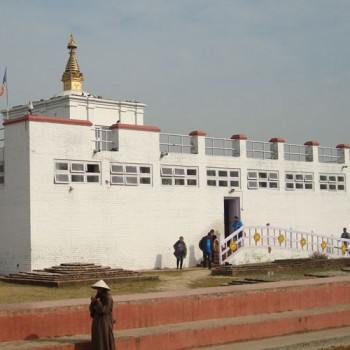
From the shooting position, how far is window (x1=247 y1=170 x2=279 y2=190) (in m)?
33.9

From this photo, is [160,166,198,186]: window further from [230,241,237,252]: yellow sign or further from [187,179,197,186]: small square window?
[230,241,237,252]: yellow sign

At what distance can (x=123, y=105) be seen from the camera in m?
36.5

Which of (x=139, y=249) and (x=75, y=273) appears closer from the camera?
(x=75, y=273)

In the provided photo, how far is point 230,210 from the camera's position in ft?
111

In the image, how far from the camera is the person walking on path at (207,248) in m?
30.1

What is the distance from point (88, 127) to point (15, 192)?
3.37 meters

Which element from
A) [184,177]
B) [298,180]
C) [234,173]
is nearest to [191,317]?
[184,177]

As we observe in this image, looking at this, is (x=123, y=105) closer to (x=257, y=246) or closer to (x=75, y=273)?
(x=257, y=246)

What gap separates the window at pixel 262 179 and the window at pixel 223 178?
71cm

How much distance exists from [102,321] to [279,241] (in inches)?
845

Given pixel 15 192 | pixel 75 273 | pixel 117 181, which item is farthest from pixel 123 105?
pixel 75 273

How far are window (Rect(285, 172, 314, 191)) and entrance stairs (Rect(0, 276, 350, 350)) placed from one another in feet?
53.3

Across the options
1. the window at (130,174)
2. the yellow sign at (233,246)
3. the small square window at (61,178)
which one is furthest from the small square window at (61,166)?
the yellow sign at (233,246)

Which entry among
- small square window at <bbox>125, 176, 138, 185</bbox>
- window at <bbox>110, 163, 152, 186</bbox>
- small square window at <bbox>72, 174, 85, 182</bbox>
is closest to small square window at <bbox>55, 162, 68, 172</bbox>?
small square window at <bbox>72, 174, 85, 182</bbox>
